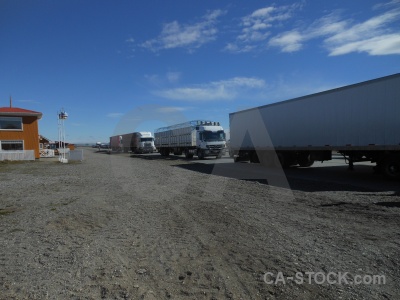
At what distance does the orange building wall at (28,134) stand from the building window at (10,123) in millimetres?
391

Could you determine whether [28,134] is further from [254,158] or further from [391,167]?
[391,167]

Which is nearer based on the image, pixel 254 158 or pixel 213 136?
pixel 254 158

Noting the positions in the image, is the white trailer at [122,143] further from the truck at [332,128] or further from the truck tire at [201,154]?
the truck at [332,128]

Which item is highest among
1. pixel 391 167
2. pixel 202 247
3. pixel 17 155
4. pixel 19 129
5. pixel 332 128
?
pixel 19 129

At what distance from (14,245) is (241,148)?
18.7 meters

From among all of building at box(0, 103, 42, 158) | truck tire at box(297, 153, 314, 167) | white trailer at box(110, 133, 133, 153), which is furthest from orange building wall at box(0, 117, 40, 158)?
truck tire at box(297, 153, 314, 167)

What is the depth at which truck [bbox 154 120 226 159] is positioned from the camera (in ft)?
95.8

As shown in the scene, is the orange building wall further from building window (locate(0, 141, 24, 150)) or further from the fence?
the fence

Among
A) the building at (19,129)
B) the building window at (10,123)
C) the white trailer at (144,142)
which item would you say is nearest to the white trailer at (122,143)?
the white trailer at (144,142)

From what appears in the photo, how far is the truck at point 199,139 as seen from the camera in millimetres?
29198

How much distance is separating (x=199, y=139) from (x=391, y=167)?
19069mm

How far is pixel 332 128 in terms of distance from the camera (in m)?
14.9

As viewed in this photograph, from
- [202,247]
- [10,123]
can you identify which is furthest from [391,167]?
[10,123]

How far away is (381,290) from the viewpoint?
348 centimetres
